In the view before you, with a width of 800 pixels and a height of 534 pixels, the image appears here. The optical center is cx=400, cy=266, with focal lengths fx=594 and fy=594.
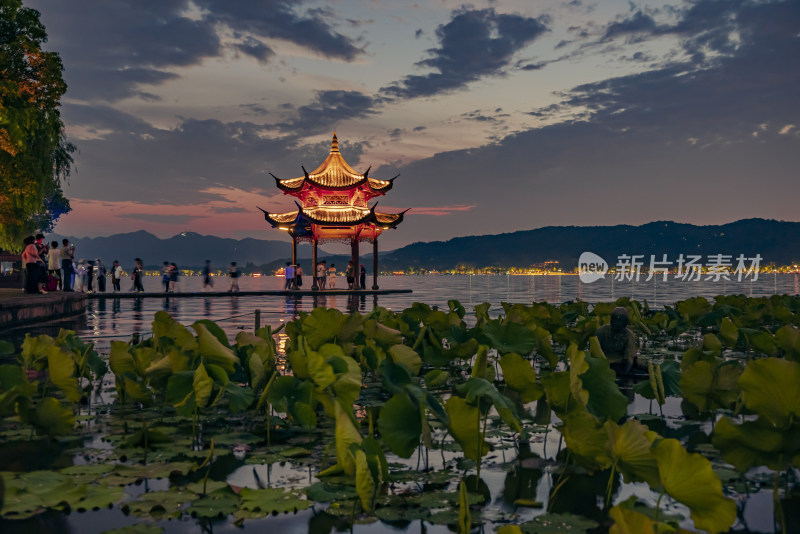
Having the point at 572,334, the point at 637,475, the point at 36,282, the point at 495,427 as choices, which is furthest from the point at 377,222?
the point at 637,475

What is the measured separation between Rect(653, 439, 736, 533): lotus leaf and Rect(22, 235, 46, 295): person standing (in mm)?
18076

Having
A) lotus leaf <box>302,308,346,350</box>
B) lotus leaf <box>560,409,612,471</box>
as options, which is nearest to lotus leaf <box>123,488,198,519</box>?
lotus leaf <box>560,409,612,471</box>

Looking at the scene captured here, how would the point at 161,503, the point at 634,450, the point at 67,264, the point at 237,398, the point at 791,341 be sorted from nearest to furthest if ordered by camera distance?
1. the point at 634,450
2. the point at 161,503
3. the point at 237,398
4. the point at 791,341
5. the point at 67,264

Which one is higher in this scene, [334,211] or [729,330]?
[334,211]

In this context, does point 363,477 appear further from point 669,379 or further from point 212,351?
point 669,379

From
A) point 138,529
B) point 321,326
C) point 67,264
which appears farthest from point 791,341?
point 67,264

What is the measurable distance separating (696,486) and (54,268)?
23.5 metres

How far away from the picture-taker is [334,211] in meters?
33.6

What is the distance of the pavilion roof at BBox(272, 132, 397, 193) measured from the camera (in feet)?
109

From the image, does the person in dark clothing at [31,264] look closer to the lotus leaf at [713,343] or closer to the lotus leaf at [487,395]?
the lotus leaf at [713,343]

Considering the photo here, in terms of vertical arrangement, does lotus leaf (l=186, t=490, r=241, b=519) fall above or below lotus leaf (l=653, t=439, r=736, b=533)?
below

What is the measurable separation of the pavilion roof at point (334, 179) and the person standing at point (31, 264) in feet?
54.7

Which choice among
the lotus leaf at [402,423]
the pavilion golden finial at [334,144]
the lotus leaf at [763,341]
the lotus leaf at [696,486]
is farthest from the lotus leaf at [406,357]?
the pavilion golden finial at [334,144]

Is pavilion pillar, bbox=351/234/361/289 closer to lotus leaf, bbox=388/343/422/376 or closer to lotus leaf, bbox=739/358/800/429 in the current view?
lotus leaf, bbox=388/343/422/376
